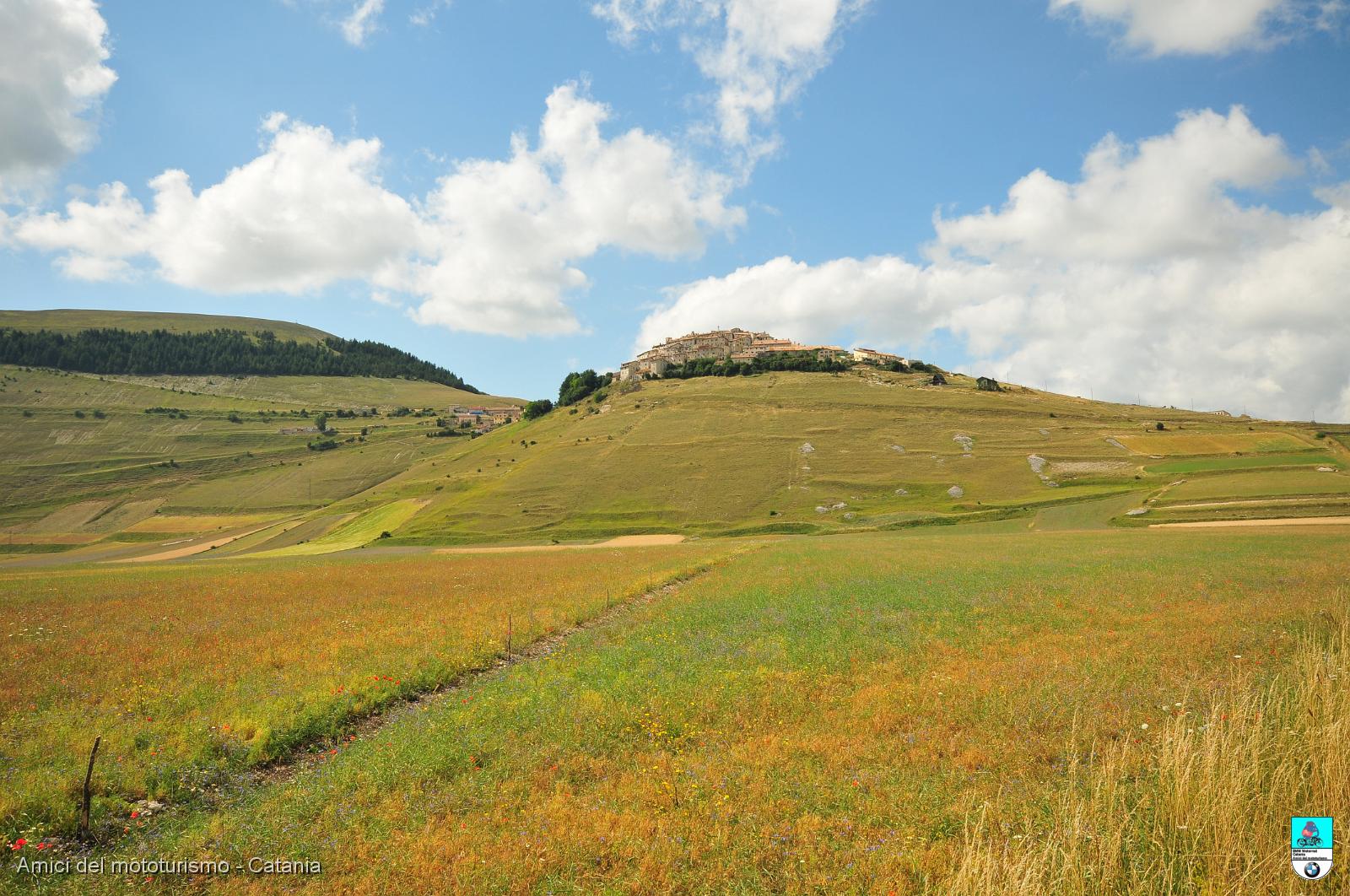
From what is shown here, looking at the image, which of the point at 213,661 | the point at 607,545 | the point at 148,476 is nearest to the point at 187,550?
the point at 607,545

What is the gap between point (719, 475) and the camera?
377ft

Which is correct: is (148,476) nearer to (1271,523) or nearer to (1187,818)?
(1187,818)

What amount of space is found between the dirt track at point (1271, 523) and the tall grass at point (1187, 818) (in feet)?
232

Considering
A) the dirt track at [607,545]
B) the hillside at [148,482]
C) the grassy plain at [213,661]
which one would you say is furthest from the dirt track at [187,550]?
the grassy plain at [213,661]

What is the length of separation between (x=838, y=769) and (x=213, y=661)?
21.5 meters

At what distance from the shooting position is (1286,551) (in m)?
40.8

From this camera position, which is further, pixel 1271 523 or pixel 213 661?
pixel 1271 523

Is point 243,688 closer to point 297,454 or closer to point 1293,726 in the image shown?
point 1293,726

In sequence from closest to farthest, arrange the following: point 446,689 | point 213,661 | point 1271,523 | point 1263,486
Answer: point 446,689, point 213,661, point 1271,523, point 1263,486

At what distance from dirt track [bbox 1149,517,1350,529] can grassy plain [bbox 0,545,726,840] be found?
61132 mm

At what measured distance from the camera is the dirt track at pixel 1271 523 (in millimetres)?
61875

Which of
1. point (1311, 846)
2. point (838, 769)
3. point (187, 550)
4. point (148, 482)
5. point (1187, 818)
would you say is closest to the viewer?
point (1311, 846)

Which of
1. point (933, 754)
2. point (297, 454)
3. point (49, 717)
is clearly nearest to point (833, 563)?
point (933, 754)

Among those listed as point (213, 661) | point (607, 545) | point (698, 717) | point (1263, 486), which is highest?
point (1263, 486)
